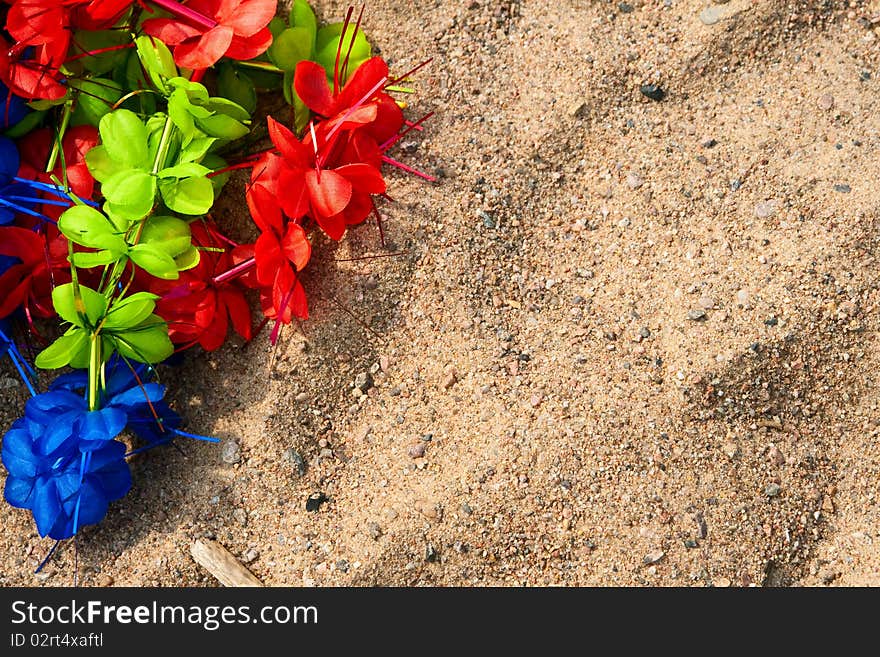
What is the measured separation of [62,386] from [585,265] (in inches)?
30.4

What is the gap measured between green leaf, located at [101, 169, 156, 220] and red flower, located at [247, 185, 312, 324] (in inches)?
5.0

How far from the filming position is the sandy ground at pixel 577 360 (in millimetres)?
1323

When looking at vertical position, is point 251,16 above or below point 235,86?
above

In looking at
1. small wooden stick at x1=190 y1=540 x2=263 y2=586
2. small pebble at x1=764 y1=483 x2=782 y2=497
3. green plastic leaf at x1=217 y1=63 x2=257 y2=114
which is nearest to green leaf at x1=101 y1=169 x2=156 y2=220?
green plastic leaf at x1=217 y1=63 x2=257 y2=114

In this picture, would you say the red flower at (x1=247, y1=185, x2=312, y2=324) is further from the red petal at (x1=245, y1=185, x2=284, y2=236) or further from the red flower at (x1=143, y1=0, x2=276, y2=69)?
the red flower at (x1=143, y1=0, x2=276, y2=69)

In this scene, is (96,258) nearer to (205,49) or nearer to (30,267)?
(30,267)

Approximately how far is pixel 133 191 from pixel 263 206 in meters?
0.16

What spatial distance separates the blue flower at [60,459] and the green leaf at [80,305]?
122 mm

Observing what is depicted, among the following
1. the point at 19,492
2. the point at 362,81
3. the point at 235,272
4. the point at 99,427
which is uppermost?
the point at 362,81

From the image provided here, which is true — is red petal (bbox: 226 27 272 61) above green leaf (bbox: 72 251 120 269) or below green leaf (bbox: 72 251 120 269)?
above

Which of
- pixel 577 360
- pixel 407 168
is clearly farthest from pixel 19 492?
pixel 577 360

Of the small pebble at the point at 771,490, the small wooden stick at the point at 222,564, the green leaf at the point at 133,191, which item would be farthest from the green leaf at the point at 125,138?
the small pebble at the point at 771,490

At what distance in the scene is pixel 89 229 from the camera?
1163mm

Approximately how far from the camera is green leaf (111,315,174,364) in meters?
1.23
